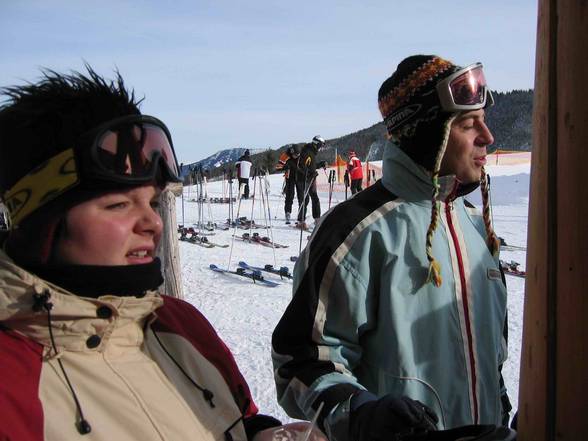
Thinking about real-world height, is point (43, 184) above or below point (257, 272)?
above

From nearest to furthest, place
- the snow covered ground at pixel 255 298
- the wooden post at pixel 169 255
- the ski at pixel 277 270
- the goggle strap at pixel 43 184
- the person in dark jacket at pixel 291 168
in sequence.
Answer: the goggle strap at pixel 43 184
the snow covered ground at pixel 255 298
the wooden post at pixel 169 255
the ski at pixel 277 270
the person in dark jacket at pixel 291 168

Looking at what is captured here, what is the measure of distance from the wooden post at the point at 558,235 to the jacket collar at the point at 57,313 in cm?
90

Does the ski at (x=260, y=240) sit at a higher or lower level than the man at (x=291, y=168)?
lower

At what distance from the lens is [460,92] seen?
1829 millimetres

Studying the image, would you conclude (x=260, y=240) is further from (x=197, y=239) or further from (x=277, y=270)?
(x=277, y=270)

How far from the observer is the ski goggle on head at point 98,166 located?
120cm

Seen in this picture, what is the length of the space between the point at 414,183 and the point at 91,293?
1154 mm

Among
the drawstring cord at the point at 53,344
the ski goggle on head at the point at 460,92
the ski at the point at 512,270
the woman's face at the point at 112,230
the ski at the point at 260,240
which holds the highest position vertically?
the ski goggle on head at the point at 460,92

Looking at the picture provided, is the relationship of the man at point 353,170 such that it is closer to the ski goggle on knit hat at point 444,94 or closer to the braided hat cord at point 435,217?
the ski goggle on knit hat at point 444,94

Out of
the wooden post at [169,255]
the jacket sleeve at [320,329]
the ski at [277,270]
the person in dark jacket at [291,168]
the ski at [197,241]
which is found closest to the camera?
the jacket sleeve at [320,329]

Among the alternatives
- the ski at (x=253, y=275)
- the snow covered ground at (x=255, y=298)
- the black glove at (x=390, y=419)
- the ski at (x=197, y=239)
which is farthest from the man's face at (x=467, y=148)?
the ski at (x=197, y=239)

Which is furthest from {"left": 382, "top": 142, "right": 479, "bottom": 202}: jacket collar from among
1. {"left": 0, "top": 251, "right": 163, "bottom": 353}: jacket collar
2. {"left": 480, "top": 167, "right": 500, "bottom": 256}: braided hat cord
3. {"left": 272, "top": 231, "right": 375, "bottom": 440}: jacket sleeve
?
{"left": 0, "top": 251, "right": 163, "bottom": 353}: jacket collar

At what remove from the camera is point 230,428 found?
134cm

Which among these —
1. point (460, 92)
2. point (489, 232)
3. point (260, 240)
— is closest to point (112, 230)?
point (460, 92)
